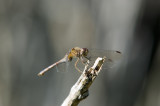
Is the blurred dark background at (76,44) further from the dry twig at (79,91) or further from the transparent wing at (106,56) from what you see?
the dry twig at (79,91)

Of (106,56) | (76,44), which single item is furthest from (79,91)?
(76,44)

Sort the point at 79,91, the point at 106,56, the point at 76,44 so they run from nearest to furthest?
the point at 79,91, the point at 106,56, the point at 76,44

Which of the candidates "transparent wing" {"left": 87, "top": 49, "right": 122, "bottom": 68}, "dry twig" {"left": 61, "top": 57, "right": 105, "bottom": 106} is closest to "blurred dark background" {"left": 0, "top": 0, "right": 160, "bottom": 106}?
"transparent wing" {"left": 87, "top": 49, "right": 122, "bottom": 68}

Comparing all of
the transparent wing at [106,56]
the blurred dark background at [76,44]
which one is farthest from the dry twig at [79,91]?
the blurred dark background at [76,44]

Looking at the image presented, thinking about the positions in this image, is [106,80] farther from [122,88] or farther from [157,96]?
[157,96]

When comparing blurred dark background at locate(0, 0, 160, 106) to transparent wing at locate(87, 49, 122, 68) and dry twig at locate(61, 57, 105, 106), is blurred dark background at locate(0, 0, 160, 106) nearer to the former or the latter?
transparent wing at locate(87, 49, 122, 68)

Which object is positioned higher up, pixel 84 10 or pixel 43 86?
pixel 84 10

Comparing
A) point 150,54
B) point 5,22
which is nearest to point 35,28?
point 5,22

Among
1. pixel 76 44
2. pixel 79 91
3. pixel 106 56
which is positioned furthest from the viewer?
pixel 76 44

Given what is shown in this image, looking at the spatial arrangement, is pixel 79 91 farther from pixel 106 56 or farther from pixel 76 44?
pixel 76 44
